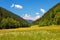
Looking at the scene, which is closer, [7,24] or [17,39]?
[17,39]

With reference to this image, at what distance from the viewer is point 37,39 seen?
39.1 feet

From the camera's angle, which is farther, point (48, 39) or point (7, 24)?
point (7, 24)

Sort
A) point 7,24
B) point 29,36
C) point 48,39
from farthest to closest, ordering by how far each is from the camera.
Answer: point 7,24 → point 29,36 → point 48,39

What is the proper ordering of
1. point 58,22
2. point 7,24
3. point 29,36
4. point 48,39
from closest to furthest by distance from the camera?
1. point 48,39
2. point 29,36
3. point 7,24
4. point 58,22

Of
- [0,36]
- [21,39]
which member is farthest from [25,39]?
[0,36]

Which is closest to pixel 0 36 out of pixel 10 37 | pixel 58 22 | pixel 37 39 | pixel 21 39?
pixel 10 37

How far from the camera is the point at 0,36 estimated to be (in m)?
12.9

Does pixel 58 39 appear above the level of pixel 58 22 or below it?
below

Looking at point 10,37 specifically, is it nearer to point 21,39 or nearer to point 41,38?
point 21,39

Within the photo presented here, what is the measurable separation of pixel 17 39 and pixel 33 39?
106 cm

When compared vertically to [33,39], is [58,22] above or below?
above

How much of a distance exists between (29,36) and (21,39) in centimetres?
80

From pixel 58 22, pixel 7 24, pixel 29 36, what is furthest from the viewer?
pixel 58 22

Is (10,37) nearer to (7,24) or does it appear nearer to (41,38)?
(41,38)
